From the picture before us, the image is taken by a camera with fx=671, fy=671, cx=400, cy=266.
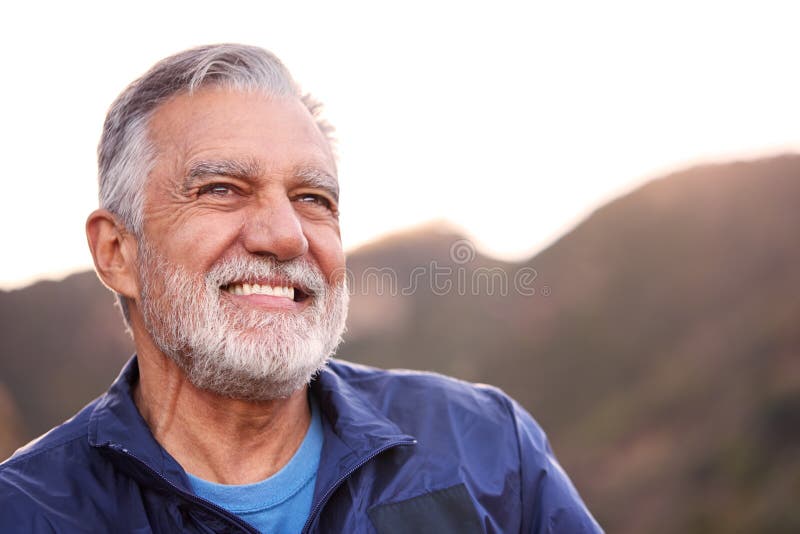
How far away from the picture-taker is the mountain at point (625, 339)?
13383 millimetres

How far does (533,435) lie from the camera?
2934 millimetres

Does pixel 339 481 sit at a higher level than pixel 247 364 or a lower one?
lower

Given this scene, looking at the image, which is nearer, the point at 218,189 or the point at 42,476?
the point at 42,476

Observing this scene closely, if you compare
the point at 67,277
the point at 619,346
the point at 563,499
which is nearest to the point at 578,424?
the point at 619,346

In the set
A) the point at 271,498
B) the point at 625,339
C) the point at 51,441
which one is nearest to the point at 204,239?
the point at 51,441

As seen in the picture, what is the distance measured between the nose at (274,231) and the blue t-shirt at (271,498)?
0.86m

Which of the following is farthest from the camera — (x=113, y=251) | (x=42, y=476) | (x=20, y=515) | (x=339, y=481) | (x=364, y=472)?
(x=113, y=251)

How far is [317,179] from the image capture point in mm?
2756

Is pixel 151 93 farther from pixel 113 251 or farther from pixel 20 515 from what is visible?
pixel 20 515

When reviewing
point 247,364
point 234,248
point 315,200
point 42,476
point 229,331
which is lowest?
point 42,476

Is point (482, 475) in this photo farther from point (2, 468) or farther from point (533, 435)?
point (2, 468)

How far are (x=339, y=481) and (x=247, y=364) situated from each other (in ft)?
1.81

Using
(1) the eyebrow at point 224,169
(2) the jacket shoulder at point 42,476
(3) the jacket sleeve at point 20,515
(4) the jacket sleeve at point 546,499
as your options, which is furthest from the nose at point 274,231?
(4) the jacket sleeve at point 546,499

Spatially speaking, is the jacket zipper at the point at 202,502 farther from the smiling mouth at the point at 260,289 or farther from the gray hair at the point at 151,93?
the gray hair at the point at 151,93
